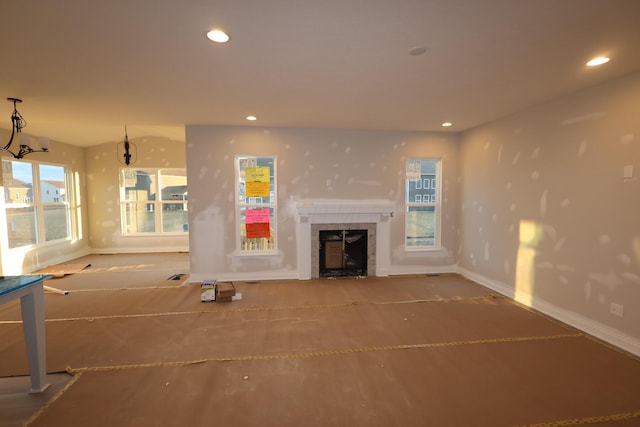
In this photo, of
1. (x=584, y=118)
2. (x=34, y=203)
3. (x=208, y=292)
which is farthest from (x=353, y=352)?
(x=34, y=203)

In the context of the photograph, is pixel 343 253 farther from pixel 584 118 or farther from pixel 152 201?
pixel 152 201

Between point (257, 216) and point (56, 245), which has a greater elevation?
point (257, 216)

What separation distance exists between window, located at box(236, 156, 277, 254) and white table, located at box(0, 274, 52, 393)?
2.70 m

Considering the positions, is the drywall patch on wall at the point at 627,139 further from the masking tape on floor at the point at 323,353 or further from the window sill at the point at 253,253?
the window sill at the point at 253,253

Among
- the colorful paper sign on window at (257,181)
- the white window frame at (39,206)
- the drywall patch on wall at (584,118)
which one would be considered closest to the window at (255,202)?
the colorful paper sign on window at (257,181)

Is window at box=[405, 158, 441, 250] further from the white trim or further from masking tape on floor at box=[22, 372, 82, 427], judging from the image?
the white trim

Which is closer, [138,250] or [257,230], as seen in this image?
[257,230]

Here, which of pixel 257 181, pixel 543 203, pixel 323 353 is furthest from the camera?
pixel 257 181

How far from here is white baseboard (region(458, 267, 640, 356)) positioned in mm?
2596

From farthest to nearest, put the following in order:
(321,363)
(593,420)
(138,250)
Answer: (138,250) < (321,363) < (593,420)

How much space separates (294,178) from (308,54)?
257cm

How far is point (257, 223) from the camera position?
472cm

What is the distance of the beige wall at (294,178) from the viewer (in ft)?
14.8

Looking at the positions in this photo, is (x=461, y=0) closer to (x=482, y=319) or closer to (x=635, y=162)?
(x=635, y=162)
